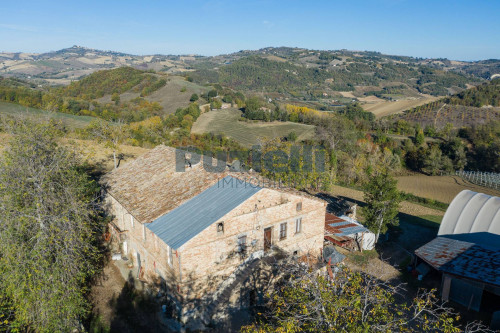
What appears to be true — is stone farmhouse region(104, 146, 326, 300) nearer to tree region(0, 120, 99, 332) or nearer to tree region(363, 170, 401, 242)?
tree region(0, 120, 99, 332)

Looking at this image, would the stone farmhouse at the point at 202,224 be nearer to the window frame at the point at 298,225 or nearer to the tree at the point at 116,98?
the window frame at the point at 298,225

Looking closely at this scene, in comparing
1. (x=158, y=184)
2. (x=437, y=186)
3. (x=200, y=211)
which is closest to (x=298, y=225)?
(x=200, y=211)

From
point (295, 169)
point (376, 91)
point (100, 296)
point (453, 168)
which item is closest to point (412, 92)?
point (376, 91)

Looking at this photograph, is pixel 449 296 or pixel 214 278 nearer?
pixel 214 278

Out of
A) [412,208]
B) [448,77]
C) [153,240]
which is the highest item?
[448,77]

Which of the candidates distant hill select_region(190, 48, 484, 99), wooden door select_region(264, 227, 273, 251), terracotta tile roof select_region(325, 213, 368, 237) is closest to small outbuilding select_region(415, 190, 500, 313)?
terracotta tile roof select_region(325, 213, 368, 237)

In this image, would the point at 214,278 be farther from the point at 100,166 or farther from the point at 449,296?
the point at 100,166

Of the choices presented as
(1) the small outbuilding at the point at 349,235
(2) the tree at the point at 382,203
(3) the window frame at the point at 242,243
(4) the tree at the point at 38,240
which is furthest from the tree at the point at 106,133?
(2) the tree at the point at 382,203
